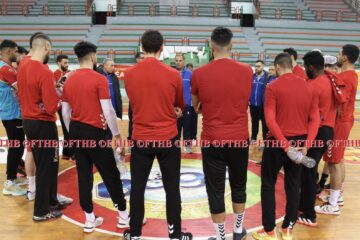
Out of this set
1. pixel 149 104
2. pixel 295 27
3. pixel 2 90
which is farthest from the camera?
pixel 295 27

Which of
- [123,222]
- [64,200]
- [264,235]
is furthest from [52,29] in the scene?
[264,235]

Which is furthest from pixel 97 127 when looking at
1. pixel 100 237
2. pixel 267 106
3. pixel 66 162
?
pixel 66 162

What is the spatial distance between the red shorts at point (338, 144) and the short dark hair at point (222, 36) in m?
1.76

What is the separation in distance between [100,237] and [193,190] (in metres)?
1.45

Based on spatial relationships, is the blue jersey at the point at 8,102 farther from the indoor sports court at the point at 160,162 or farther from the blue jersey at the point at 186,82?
the blue jersey at the point at 186,82

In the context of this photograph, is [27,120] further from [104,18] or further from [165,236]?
[104,18]

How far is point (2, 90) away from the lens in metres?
4.45

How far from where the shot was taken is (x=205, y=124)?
10.0 ft

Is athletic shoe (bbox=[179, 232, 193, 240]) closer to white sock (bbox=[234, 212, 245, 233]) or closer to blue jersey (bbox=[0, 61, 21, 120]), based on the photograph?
white sock (bbox=[234, 212, 245, 233])

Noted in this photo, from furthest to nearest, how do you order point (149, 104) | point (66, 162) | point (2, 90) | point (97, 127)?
point (66, 162) → point (2, 90) → point (97, 127) → point (149, 104)

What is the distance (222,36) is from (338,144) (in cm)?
188

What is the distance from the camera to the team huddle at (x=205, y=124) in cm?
290

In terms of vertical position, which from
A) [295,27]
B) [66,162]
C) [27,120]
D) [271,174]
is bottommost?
[66,162]

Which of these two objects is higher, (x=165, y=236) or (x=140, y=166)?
(x=140, y=166)
